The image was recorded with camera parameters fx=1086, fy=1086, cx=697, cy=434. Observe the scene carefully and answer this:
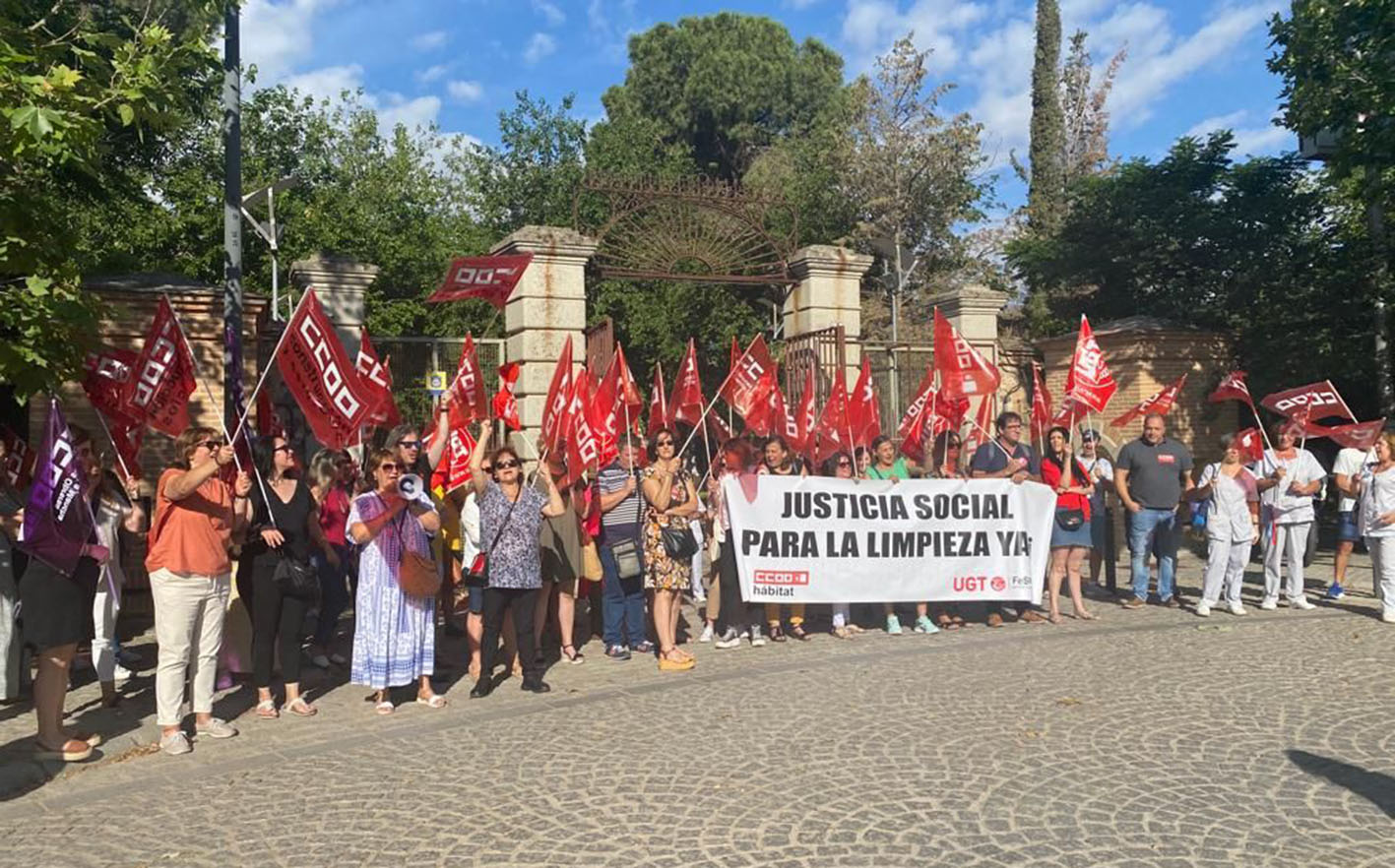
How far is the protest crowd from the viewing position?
612 centimetres

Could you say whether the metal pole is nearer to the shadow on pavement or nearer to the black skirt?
the black skirt

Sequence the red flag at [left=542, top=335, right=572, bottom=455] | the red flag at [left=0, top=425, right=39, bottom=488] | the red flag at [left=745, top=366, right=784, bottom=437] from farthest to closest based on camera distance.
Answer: the red flag at [left=745, top=366, right=784, bottom=437]
the red flag at [left=542, top=335, right=572, bottom=455]
the red flag at [left=0, top=425, right=39, bottom=488]

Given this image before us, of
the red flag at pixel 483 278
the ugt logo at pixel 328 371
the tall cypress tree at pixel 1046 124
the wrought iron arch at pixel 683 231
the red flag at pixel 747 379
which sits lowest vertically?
the ugt logo at pixel 328 371

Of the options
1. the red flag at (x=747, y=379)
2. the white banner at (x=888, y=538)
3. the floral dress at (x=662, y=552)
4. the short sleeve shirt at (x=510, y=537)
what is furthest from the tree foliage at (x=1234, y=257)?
the short sleeve shirt at (x=510, y=537)

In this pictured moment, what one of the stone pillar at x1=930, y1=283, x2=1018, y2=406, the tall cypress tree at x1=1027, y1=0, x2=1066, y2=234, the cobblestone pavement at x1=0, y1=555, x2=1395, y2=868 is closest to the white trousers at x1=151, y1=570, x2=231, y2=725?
Answer: the cobblestone pavement at x1=0, y1=555, x2=1395, y2=868

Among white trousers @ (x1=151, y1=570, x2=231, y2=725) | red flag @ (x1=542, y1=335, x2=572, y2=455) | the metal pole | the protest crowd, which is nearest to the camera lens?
white trousers @ (x1=151, y1=570, x2=231, y2=725)

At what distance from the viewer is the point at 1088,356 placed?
10.6m

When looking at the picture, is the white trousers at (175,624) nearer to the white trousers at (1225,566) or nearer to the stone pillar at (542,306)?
the stone pillar at (542,306)

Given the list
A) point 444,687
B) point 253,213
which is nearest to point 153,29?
point 444,687

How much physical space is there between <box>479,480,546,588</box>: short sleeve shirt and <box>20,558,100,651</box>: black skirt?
7.87 feet

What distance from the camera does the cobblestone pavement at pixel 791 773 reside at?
14.2 ft

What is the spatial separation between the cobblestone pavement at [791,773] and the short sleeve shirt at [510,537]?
79 cm

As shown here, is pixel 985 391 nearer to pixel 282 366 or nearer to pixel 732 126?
pixel 282 366

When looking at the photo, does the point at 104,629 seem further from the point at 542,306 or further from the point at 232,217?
the point at 542,306
